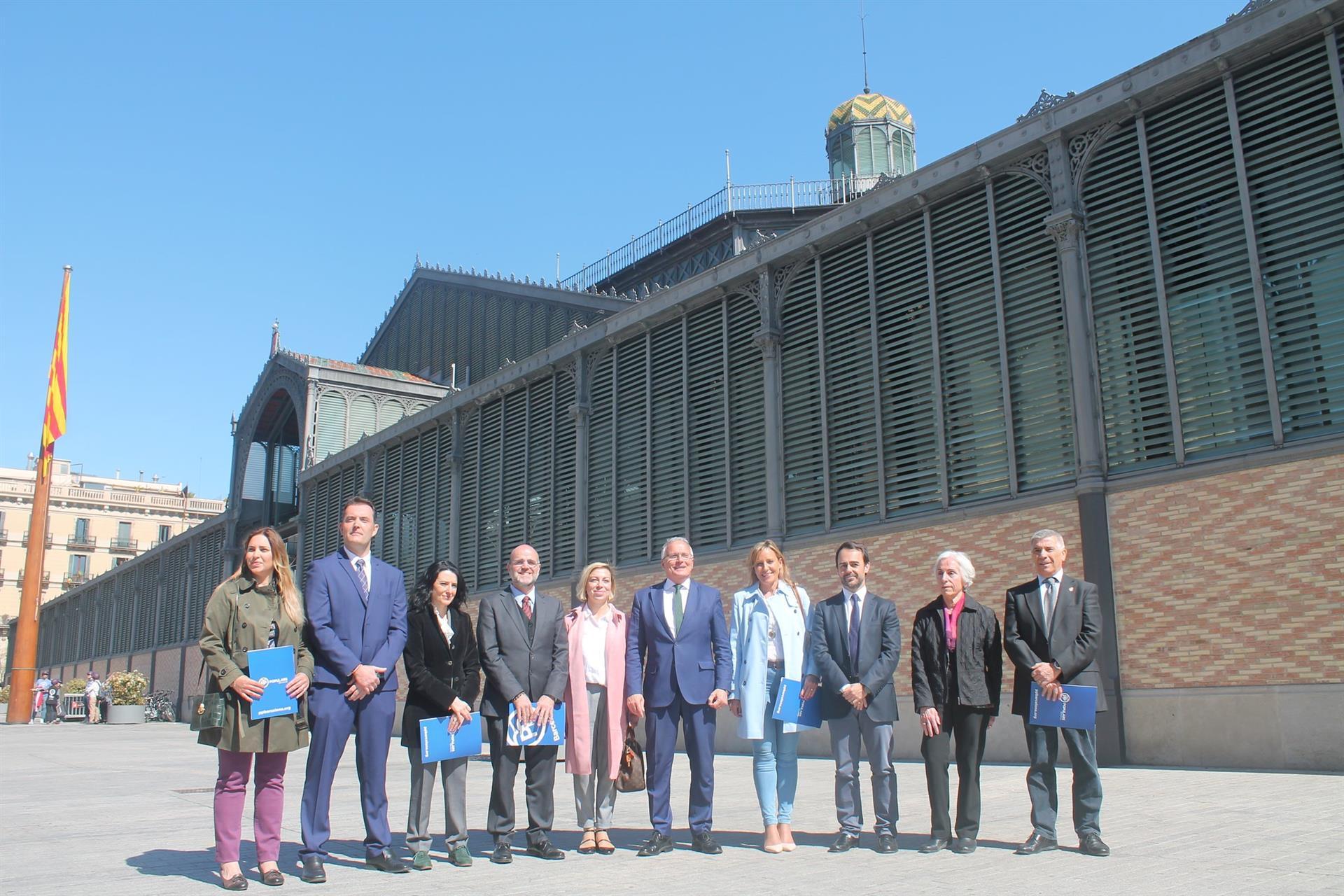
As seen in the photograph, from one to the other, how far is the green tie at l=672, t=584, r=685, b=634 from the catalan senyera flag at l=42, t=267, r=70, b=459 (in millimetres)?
29723

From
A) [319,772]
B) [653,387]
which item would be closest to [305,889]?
[319,772]

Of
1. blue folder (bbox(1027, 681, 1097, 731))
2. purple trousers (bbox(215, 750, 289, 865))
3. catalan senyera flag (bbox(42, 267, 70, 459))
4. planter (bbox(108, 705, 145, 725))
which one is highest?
catalan senyera flag (bbox(42, 267, 70, 459))

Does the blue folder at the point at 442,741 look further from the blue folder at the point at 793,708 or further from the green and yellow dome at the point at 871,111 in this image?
the green and yellow dome at the point at 871,111

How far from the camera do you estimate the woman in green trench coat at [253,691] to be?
19.7ft

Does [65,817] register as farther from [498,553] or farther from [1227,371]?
[498,553]

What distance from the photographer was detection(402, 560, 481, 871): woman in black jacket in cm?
668

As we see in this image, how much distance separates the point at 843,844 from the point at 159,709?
38249mm

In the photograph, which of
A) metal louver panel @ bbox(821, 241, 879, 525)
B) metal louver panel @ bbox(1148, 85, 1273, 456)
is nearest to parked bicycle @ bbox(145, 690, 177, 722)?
metal louver panel @ bbox(821, 241, 879, 525)

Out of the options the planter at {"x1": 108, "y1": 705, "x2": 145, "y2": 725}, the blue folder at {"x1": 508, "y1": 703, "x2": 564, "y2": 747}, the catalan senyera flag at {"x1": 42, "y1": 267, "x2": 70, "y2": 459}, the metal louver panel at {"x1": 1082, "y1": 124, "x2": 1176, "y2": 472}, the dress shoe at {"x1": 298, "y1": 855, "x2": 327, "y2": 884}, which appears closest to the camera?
the dress shoe at {"x1": 298, "y1": 855, "x2": 327, "y2": 884}

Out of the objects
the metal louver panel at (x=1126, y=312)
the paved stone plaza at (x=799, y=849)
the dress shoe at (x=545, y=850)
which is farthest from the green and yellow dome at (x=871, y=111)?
the dress shoe at (x=545, y=850)

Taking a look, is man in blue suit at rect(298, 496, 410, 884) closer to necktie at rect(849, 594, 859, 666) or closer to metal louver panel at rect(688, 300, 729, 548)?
necktie at rect(849, 594, 859, 666)

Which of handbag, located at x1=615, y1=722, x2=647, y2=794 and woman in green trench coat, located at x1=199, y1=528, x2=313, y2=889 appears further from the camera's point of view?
handbag, located at x1=615, y1=722, x2=647, y2=794

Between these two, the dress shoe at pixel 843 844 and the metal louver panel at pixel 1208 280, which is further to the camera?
the metal louver panel at pixel 1208 280

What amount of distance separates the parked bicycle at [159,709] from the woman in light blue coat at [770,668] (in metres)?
36.6
